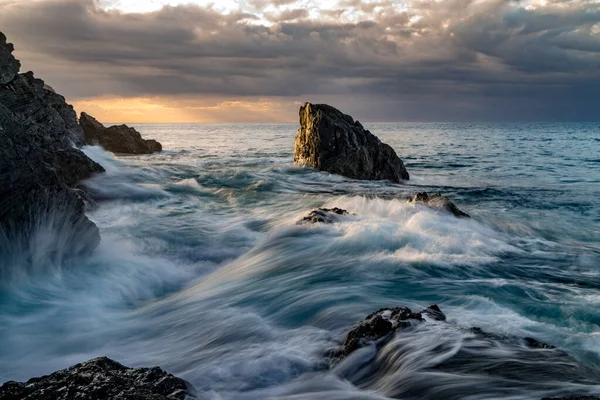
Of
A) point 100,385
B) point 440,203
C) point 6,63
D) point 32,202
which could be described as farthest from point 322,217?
point 6,63

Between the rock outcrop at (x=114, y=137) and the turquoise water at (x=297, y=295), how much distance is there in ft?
85.2

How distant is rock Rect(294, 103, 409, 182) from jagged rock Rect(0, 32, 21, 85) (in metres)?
16.7

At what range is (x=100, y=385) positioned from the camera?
142 inches

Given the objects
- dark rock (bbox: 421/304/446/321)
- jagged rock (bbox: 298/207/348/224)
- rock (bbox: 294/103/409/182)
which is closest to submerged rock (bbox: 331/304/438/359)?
dark rock (bbox: 421/304/446/321)

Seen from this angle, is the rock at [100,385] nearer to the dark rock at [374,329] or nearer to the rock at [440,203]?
the dark rock at [374,329]

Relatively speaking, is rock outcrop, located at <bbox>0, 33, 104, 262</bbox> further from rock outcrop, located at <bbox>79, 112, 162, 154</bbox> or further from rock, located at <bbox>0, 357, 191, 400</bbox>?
rock outcrop, located at <bbox>79, 112, 162, 154</bbox>

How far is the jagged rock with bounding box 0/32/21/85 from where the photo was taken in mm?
13297

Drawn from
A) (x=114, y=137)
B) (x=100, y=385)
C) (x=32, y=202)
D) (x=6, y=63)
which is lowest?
(x=100, y=385)

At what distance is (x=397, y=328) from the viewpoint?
5395 millimetres

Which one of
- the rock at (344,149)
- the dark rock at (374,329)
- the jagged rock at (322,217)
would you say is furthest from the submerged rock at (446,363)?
the rock at (344,149)

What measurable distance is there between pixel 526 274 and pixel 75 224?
8794 mm

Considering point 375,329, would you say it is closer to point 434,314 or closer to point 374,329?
point 374,329

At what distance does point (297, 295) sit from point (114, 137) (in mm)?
37217

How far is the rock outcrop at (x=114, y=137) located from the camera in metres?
39.9
